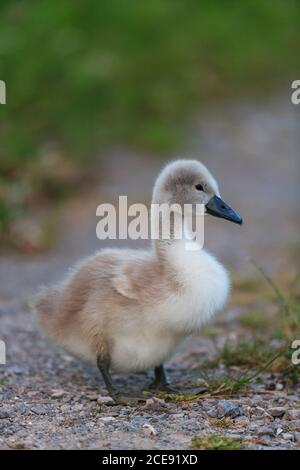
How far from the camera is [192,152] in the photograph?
949 centimetres

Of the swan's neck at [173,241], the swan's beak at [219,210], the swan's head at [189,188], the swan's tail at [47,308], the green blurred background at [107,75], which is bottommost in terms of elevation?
the swan's tail at [47,308]

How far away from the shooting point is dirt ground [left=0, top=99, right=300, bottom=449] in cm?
344

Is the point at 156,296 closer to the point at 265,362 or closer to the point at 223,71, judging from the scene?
the point at 265,362

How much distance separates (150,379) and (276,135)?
256 inches

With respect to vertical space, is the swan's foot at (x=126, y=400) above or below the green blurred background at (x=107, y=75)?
below

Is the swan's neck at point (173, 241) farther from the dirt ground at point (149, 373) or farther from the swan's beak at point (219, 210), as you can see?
the dirt ground at point (149, 373)

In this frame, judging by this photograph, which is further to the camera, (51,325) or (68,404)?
(51,325)


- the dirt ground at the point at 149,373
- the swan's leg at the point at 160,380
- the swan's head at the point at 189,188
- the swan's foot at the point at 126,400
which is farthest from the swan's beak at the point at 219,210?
the swan's foot at the point at 126,400

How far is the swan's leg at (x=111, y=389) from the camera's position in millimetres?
3877

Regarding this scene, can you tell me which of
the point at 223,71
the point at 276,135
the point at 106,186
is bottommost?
the point at 106,186

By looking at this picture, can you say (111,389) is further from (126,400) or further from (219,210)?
(219,210)

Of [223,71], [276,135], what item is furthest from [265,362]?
[223,71]

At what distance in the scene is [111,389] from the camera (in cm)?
398

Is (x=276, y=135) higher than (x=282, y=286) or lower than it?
higher
